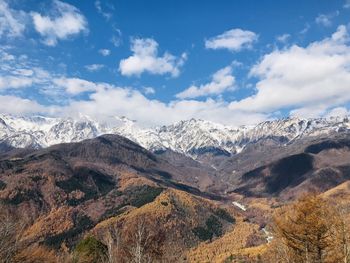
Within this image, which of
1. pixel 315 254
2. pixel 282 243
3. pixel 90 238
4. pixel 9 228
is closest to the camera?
pixel 9 228

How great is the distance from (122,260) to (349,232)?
113ft

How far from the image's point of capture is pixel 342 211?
40.1 m

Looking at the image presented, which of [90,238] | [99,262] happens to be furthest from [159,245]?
[90,238]

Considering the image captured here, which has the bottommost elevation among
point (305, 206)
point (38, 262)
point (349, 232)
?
point (38, 262)

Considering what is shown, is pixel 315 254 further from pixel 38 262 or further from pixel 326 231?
pixel 38 262

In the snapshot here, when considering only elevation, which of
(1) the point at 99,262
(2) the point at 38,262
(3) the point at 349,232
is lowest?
(1) the point at 99,262

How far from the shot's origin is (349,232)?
135ft

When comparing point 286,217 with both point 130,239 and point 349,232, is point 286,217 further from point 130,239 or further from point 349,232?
point 130,239

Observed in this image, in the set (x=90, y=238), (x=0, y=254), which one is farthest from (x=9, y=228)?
(x=90, y=238)

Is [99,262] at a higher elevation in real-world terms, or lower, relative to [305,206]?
lower

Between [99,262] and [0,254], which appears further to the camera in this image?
[99,262]

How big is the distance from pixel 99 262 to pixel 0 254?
126ft

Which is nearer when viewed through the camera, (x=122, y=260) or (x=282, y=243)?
(x=282, y=243)

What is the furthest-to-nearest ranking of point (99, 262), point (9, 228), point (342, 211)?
point (99, 262)
point (342, 211)
point (9, 228)
